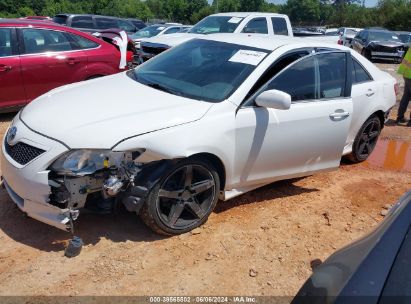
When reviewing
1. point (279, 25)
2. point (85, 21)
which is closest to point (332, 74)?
point (279, 25)

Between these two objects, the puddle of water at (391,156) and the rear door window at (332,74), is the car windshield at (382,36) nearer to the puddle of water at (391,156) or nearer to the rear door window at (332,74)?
the puddle of water at (391,156)

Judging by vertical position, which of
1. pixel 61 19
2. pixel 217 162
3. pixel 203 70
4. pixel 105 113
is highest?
pixel 61 19

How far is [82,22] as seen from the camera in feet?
52.0

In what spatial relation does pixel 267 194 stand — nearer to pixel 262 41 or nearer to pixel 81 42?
pixel 262 41

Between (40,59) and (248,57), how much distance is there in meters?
3.80

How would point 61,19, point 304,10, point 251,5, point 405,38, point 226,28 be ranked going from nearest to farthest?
point 226,28 → point 61,19 → point 405,38 → point 251,5 → point 304,10

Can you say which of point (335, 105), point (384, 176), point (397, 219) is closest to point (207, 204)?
point (335, 105)

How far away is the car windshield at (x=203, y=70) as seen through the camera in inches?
150

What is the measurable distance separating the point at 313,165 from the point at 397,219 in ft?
8.24

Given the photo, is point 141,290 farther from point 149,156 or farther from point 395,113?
point 395,113

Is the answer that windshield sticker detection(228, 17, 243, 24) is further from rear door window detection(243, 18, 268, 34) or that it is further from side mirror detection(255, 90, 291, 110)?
side mirror detection(255, 90, 291, 110)

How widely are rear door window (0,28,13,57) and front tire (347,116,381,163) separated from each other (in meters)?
5.03

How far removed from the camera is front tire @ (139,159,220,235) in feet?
11.0

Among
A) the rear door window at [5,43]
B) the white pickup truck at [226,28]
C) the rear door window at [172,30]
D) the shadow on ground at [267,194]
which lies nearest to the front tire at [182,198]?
the shadow on ground at [267,194]
